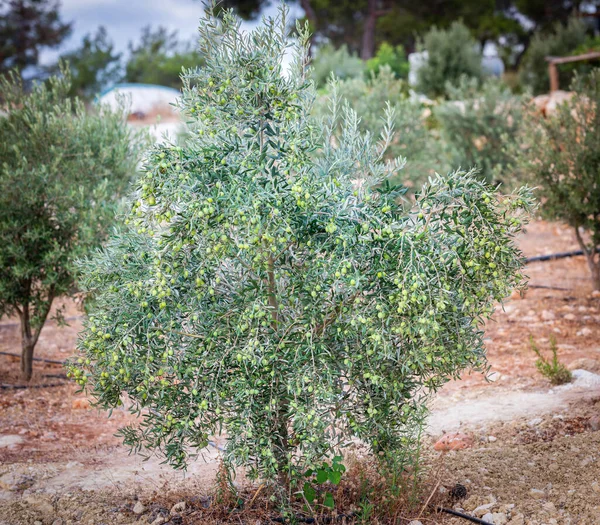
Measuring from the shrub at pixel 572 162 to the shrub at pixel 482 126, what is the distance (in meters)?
4.98

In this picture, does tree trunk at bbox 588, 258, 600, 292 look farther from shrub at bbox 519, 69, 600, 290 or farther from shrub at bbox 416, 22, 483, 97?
shrub at bbox 416, 22, 483, 97

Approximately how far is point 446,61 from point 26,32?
22941 millimetres

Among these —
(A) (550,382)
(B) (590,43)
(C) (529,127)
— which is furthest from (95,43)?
(A) (550,382)

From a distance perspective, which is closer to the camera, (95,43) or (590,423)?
(590,423)

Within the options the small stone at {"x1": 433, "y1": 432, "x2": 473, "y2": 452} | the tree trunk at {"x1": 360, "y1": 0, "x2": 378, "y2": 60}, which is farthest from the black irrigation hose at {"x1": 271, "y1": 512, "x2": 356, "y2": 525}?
the tree trunk at {"x1": 360, "y1": 0, "x2": 378, "y2": 60}

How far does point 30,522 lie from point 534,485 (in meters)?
3.56

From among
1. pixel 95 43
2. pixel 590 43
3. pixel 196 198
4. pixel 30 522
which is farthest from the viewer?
pixel 95 43

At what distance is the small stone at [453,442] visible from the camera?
224 inches

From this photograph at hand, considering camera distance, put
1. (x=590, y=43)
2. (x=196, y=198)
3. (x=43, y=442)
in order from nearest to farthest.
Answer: (x=196, y=198) < (x=43, y=442) < (x=590, y=43)

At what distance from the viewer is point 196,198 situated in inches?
151

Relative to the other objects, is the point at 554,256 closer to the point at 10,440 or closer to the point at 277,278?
the point at 277,278

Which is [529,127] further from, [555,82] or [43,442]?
[555,82]

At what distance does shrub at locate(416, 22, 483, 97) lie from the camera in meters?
23.8

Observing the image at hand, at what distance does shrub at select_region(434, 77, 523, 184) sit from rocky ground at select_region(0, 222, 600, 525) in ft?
23.0
